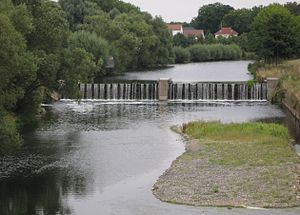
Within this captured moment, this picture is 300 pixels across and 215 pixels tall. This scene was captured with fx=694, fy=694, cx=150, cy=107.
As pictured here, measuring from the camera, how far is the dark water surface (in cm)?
2783

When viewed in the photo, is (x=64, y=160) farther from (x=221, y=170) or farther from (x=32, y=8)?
(x=32, y=8)

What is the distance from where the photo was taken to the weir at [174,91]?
210 feet

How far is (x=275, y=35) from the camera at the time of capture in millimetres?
85750

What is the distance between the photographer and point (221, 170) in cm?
3250

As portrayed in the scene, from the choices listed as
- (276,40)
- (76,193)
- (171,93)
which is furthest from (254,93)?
(76,193)

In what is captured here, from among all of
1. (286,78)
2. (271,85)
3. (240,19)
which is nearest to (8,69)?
(271,85)

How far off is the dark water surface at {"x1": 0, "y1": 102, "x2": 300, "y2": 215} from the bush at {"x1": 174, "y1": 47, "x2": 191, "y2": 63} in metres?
64.9

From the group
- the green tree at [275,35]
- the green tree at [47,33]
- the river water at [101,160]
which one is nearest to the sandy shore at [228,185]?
the river water at [101,160]

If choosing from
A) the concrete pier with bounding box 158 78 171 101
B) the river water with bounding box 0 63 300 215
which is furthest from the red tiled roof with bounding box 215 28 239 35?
the river water with bounding box 0 63 300 215

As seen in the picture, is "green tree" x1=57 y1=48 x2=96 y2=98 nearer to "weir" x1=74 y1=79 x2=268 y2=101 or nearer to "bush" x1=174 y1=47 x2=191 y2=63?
"weir" x1=74 y1=79 x2=268 y2=101

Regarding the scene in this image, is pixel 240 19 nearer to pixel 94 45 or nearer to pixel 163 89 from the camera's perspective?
pixel 94 45

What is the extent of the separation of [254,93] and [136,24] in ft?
135

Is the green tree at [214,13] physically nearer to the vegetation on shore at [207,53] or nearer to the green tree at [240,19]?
the green tree at [240,19]

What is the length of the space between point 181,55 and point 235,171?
Answer: 91298mm
